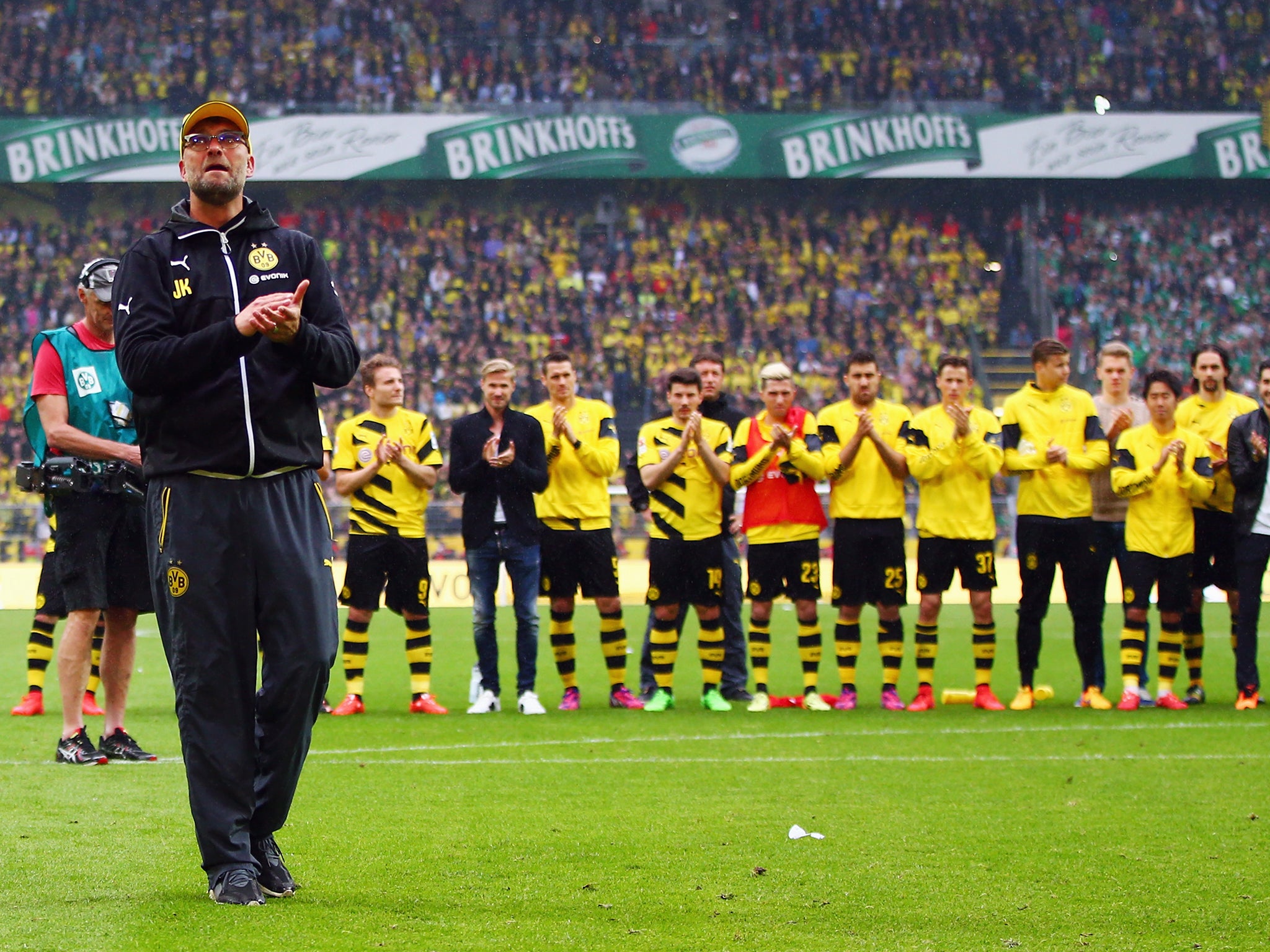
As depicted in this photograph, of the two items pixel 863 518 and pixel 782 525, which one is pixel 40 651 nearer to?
pixel 782 525

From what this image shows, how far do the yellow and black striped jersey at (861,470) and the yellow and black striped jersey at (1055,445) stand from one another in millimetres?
696

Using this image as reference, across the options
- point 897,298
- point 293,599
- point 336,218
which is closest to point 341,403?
point 336,218

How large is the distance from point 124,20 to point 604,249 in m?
11.7

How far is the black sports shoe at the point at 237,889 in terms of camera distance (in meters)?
4.14

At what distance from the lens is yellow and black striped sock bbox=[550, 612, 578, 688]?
9859 mm

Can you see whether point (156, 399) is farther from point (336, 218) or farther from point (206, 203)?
point (336, 218)

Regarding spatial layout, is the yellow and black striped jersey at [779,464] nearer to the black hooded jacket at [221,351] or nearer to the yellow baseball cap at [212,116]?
the black hooded jacket at [221,351]

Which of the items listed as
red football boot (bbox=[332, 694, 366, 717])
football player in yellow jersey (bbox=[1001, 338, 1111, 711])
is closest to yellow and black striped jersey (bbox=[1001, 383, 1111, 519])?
football player in yellow jersey (bbox=[1001, 338, 1111, 711])

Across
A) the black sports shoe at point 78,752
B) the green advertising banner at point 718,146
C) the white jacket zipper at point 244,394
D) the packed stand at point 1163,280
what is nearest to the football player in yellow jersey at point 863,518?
the black sports shoe at point 78,752

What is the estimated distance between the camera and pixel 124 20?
114 feet

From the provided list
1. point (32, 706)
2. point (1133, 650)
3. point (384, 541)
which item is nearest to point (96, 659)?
point (32, 706)

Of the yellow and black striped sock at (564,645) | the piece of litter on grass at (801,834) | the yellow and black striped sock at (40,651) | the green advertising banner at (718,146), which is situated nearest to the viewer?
the piece of litter on grass at (801,834)

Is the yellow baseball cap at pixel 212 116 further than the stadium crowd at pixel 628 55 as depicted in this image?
No

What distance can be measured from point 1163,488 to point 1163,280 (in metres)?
25.2
